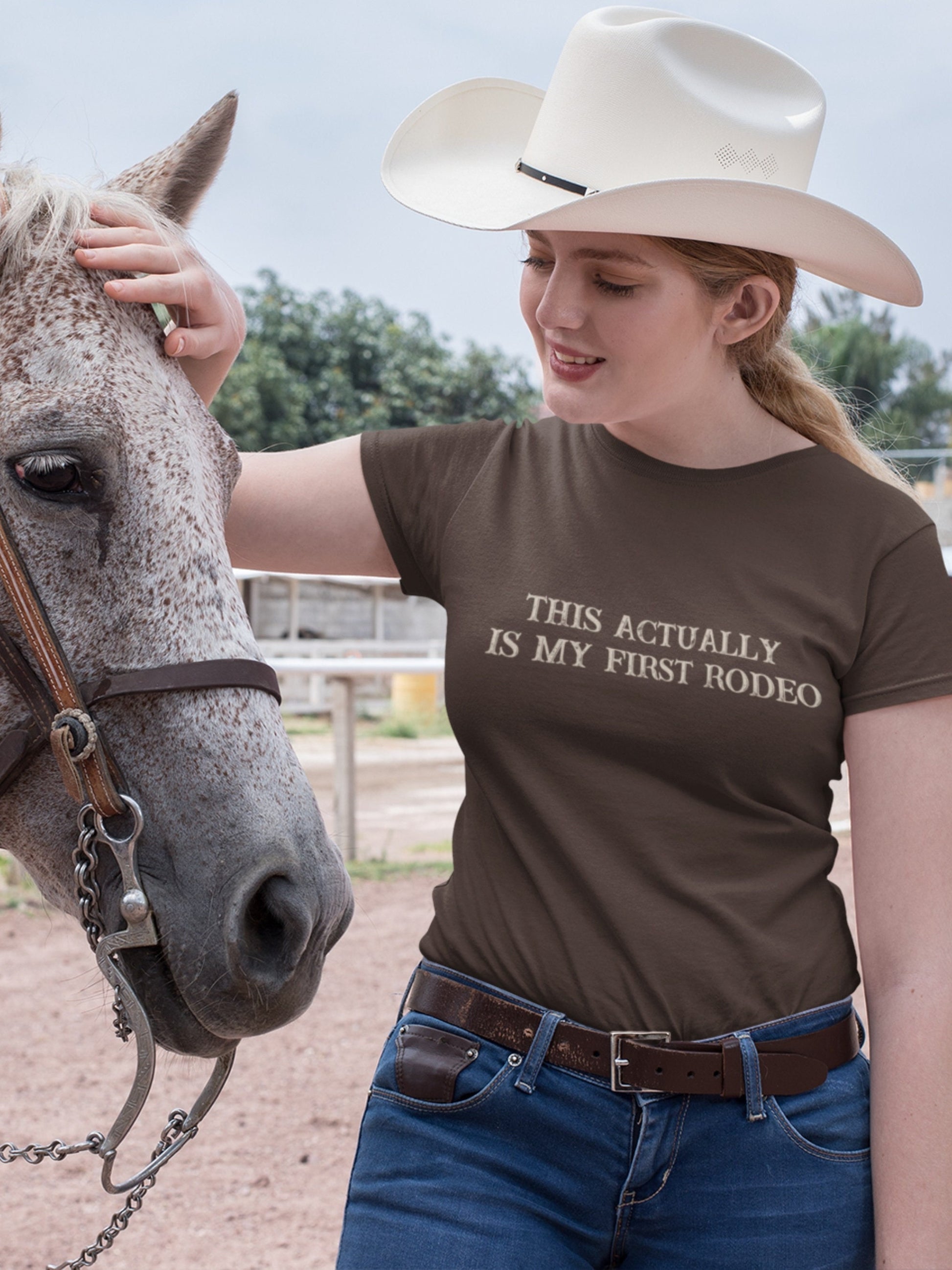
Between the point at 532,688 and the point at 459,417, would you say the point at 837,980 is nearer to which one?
the point at 532,688

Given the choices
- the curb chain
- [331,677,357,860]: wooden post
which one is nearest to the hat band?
the curb chain

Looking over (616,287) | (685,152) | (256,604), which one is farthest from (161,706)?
(256,604)

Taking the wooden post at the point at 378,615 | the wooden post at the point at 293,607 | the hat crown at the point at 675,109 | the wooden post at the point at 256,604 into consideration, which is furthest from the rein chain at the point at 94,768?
the wooden post at the point at 378,615

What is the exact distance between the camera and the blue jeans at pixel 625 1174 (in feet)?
4.56

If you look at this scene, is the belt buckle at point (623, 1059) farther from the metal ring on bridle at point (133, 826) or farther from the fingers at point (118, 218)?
the fingers at point (118, 218)

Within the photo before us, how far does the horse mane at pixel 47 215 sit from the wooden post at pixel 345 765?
5441mm

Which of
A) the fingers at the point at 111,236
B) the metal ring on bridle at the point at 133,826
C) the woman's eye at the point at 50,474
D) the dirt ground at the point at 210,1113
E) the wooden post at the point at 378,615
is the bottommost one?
the wooden post at the point at 378,615

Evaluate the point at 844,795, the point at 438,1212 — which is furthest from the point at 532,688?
the point at 844,795

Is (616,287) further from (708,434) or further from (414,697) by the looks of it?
(414,697)

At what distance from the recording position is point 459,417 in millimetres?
22406

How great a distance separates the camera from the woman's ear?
160 cm

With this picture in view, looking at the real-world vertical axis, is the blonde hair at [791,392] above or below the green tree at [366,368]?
above

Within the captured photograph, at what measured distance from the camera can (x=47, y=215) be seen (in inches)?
61.9

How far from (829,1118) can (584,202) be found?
1.21 metres
